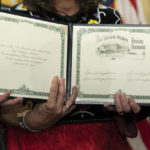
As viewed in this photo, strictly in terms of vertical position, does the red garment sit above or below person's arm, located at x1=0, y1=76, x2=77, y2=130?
below

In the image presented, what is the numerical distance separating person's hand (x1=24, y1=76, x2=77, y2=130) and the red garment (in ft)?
0.26

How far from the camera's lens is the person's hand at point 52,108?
745 millimetres

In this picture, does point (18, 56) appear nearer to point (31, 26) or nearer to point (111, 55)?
point (31, 26)

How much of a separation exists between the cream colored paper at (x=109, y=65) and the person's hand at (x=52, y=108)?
55 millimetres

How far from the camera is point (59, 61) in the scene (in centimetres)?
78

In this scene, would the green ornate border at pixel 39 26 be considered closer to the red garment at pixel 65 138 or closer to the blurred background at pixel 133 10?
the red garment at pixel 65 138

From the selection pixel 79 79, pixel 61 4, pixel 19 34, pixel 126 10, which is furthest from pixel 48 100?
pixel 126 10

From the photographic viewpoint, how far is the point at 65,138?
886 millimetres

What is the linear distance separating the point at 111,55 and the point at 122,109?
0.64 ft

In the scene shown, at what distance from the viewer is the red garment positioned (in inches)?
34.6

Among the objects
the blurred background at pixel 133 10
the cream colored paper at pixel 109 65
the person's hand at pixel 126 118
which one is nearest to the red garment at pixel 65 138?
the person's hand at pixel 126 118

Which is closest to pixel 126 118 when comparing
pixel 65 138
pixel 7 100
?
pixel 65 138

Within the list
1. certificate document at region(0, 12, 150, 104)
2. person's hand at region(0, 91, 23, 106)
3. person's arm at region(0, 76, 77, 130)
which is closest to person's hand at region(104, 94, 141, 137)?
certificate document at region(0, 12, 150, 104)

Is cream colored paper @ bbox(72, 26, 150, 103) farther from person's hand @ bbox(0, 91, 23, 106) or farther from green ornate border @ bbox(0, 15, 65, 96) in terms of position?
person's hand @ bbox(0, 91, 23, 106)
